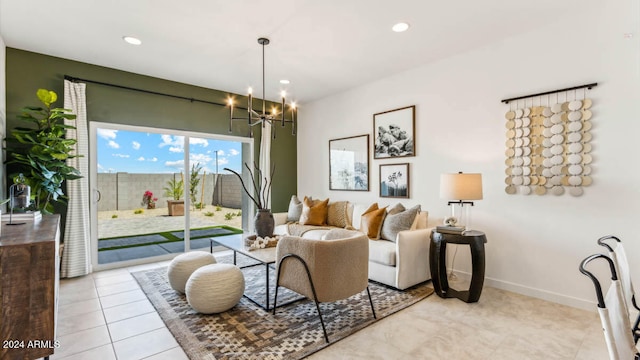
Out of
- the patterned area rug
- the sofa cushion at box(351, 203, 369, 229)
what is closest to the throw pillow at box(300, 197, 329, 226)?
the sofa cushion at box(351, 203, 369, 229)

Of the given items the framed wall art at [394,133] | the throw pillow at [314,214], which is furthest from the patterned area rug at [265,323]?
the framed wall art at [394,133]

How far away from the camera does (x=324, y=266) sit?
230 cm

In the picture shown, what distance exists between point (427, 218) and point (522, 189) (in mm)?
1091

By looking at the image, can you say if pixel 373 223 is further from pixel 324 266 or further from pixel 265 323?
pixel 265 323

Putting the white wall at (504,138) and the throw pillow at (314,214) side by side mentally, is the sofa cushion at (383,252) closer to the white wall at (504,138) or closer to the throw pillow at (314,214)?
the white wall at (504,138)

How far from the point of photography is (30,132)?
3420mm

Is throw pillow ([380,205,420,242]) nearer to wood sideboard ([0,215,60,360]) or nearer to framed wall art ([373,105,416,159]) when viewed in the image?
framed wall art ([373,105,416,159])

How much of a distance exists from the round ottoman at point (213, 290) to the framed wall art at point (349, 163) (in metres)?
2.76

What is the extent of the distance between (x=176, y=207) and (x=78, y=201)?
4.16 ft

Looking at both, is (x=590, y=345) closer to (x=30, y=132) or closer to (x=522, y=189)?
(x=522, y=189)

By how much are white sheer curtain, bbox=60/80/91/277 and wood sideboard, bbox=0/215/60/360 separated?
2.27 metres

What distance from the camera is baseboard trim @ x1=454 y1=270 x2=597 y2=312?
286 cm

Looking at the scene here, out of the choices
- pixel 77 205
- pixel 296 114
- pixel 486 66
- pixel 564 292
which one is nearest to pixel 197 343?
pixel 77 205

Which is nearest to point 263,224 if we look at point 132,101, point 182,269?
point 182,269
